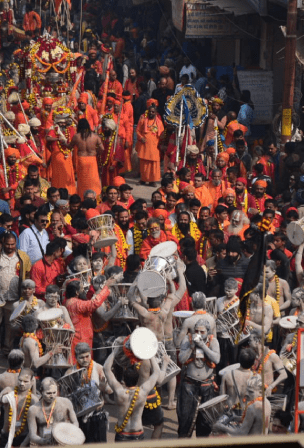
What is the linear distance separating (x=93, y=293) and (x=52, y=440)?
234cm

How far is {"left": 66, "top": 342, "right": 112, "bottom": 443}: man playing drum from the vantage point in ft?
29.8

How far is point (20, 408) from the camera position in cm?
891

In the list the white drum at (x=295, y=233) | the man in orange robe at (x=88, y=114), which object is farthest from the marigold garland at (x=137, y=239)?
the man in orange robe at (x=88, y=114)

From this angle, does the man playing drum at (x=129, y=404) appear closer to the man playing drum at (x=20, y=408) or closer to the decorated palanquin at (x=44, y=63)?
the man playing drum at (x=20, y=408)

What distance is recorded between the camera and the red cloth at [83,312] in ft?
33.9

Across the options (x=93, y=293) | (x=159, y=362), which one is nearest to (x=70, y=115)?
(x=93, y=293)

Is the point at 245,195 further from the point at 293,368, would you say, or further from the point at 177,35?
the point at 177,35

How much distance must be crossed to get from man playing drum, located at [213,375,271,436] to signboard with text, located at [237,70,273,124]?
11027 mm

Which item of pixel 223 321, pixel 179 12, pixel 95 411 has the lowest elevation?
pixel 95 411

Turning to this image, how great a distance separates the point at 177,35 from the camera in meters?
25.7

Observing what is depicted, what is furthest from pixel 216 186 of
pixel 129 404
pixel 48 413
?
pixel 48 413

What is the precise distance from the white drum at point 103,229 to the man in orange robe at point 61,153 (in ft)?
14.1

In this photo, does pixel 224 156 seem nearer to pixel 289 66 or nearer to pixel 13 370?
pixel 289 66

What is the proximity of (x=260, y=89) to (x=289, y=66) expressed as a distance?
12.7 ft
